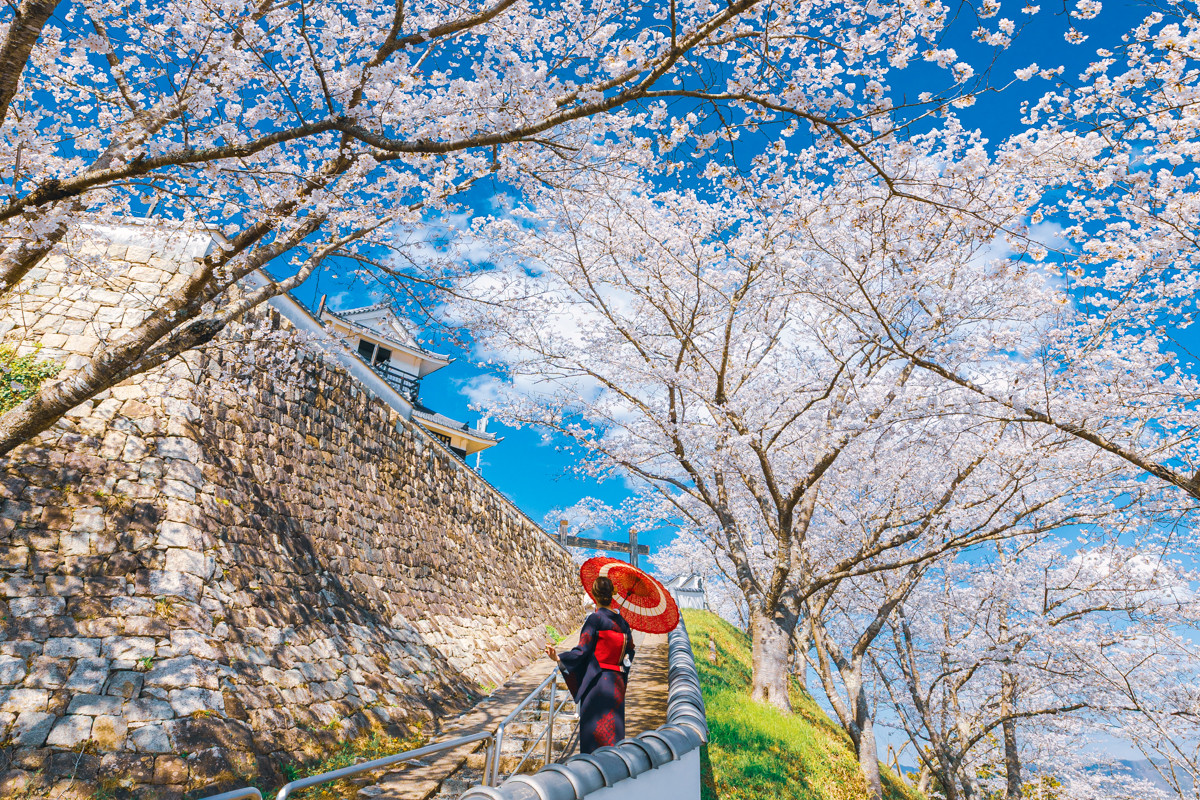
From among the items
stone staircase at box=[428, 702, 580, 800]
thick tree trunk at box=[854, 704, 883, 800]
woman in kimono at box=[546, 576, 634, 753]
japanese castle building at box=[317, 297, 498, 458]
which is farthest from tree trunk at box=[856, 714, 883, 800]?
japanese castle building at box=[317, 297, 498, 458]

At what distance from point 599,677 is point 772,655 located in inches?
204

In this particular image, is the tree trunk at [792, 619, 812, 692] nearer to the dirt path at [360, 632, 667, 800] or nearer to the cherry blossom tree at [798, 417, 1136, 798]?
the cherry blossom tree at [798, 417, 1136, 798]

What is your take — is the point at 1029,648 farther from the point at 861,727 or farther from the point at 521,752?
the point at 521,752

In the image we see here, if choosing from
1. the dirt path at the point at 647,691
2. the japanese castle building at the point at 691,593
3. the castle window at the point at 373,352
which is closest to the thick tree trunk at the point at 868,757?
the dirt path at the point at 647,691

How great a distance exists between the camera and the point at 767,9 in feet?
12.5

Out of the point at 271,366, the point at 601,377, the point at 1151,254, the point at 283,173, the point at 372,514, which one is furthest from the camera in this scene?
the point at 601,377

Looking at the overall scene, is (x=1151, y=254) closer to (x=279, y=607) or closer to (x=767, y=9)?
(x=767, y=9)

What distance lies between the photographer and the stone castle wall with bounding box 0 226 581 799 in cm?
413

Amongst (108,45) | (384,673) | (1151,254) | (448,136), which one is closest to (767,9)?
(448,136)

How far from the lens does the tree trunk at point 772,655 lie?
8148 millimetres

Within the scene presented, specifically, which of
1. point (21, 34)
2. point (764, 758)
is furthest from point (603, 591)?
point (21, 34)

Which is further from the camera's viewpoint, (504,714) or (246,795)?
(504,714)

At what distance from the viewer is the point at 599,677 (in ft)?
13.2

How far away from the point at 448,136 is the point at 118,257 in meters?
5.42
